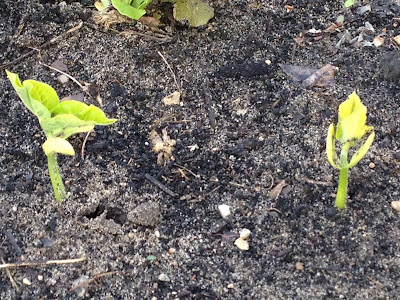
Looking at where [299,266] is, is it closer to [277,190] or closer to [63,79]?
[277,190]

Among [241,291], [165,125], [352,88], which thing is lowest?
[241,291]

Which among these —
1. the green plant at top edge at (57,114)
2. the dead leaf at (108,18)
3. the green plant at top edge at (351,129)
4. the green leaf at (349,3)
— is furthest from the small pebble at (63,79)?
the green leaf at (349,3)

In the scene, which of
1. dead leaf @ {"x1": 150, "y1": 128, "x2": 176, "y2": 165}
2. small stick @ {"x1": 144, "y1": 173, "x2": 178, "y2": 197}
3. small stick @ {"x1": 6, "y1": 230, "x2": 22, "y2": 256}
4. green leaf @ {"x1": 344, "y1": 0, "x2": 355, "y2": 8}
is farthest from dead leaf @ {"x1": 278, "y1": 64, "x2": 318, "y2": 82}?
small stick @ {"x1": 6, "y1": 230, "x2": 22, "y2": 256}

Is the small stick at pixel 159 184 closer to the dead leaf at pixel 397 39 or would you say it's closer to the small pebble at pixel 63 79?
the small pebble at pixel 63 79

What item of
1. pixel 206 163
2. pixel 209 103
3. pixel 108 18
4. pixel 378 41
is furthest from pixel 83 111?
pixel 378 41

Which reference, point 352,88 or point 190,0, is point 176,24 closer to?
point 190,0

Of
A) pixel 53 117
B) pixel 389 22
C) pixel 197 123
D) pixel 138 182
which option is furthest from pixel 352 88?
pixel 53 117

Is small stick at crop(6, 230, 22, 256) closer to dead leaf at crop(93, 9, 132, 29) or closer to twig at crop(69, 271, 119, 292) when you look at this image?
twig at crop(69, 271, 119, 292)
